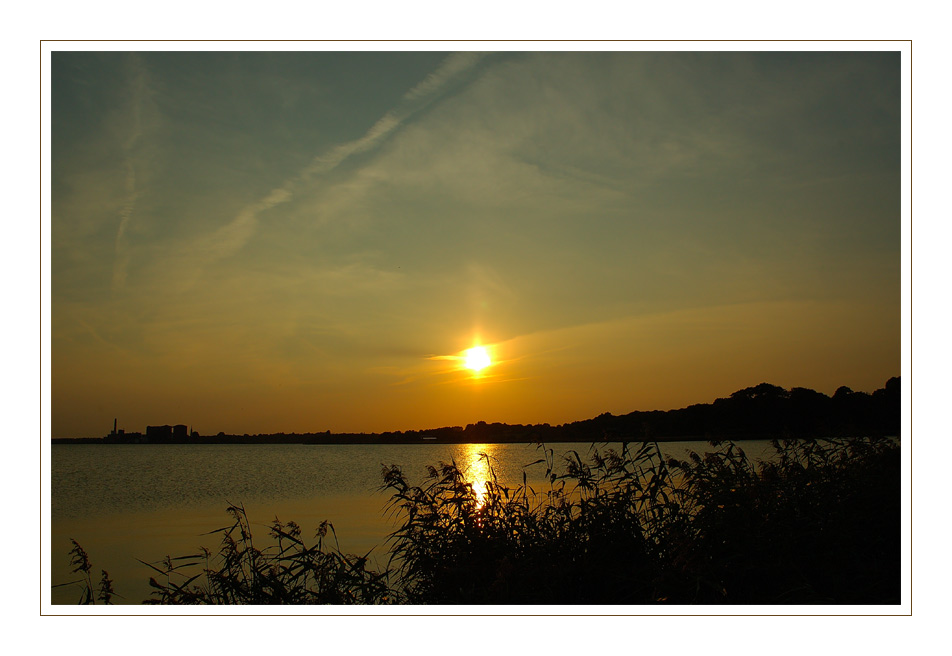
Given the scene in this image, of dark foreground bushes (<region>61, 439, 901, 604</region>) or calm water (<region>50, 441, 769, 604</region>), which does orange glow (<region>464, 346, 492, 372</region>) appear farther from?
dark foreground bushes (<region>61, 439, 901, 604</region>)

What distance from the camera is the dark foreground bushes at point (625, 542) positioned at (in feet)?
13.1

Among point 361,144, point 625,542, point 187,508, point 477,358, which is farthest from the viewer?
point 187,508

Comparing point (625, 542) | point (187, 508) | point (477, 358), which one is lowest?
point (187, 508)

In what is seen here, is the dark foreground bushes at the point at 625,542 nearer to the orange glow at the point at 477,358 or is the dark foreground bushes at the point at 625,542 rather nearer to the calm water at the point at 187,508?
the calm water at the point at 187,508

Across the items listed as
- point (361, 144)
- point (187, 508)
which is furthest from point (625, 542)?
point (187, 508)

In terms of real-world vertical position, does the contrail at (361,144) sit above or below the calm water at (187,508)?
above

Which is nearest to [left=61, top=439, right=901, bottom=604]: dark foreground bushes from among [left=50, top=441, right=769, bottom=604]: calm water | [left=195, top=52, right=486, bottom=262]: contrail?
[left=50, top=441, right=769, bottom=604]: calm water

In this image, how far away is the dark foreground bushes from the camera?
4.00m

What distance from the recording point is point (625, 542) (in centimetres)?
436

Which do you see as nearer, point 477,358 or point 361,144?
point 361,144

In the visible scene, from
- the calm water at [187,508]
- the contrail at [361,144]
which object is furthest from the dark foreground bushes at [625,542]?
the contrail at [361,144]

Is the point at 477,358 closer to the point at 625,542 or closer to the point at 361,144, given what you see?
the point at 361,144

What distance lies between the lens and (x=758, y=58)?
17.3ft
